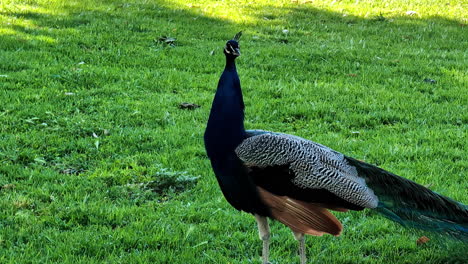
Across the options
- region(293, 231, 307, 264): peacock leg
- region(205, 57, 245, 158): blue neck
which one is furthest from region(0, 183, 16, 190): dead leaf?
region(293, 231, 307, 264): peacock leg

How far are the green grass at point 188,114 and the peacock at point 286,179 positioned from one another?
1.33ft

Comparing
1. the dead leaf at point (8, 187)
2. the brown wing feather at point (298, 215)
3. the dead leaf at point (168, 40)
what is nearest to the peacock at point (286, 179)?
the brown wing feather at point (298, 215)

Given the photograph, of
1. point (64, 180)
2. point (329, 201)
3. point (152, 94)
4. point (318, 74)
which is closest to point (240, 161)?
point (329, 201)

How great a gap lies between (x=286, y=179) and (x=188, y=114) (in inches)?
120

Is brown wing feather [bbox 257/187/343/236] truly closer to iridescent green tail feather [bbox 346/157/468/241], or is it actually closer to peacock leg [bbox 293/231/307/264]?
peacock leg [bbox 293/231/307/264]

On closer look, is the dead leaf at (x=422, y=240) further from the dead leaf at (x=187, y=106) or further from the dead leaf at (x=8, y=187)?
the dead leaf at (x=187, y=106)

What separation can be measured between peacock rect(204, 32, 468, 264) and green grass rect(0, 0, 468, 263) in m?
0.40

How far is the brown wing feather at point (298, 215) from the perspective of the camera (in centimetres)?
382

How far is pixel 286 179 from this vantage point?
12.6ft

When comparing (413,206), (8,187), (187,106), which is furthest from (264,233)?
(187,106)

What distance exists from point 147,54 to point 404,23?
4670 mm

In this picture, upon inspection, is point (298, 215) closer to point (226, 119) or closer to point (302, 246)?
point (302, 246)

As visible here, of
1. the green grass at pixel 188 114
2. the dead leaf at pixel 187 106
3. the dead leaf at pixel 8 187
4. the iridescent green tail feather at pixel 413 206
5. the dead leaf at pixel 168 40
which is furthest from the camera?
the dead leaf at pixel 168 40

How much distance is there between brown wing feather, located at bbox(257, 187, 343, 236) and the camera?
3824 millimetres
